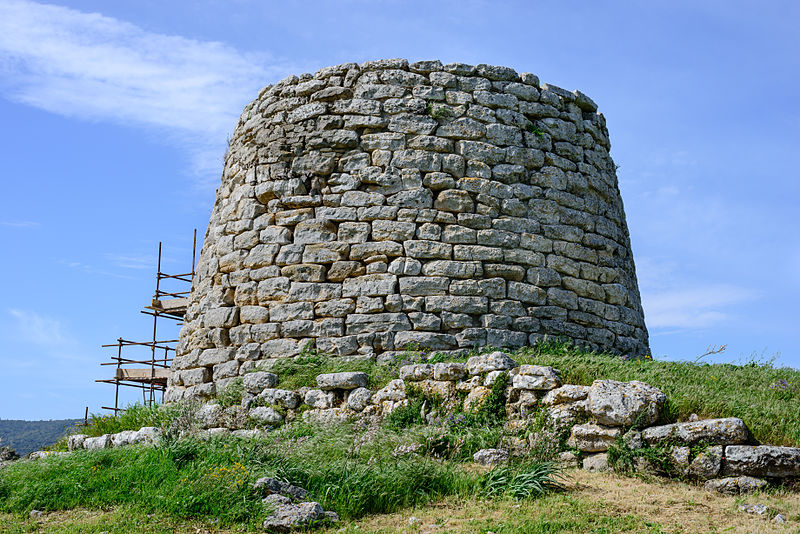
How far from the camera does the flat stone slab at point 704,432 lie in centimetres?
614

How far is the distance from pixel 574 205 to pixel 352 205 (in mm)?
2940

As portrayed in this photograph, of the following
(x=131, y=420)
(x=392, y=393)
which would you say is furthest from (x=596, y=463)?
(x=131, y=420)

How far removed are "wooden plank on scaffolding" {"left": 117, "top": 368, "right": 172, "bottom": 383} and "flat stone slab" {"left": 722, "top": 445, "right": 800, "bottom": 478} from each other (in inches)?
518

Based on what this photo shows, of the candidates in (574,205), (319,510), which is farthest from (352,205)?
(319,510)

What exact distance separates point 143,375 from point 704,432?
13.9 meters

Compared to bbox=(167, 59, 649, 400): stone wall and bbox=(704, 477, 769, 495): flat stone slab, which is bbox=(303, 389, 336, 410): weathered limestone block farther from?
bbox=(704, 477, 769, 495): flat stone slab

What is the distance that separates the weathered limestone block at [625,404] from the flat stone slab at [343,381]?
7.85 ft

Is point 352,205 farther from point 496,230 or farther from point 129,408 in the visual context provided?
point 129,408

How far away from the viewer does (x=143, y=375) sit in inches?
675

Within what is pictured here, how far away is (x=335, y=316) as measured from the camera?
8.60m

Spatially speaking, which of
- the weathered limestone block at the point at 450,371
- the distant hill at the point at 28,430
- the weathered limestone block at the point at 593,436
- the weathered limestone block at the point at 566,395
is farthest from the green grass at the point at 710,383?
the distant hill at the point at 28,430

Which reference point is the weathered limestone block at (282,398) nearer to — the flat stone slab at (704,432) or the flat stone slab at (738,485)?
the flat stone slab at (704,432)

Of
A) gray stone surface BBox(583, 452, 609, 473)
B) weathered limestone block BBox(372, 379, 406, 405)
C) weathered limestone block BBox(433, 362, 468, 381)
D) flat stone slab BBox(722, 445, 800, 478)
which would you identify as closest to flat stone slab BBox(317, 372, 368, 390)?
weathered limestone block BBox(372, 379, 406, 405)

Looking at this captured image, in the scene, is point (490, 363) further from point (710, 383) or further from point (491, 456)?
point (710, 383)
